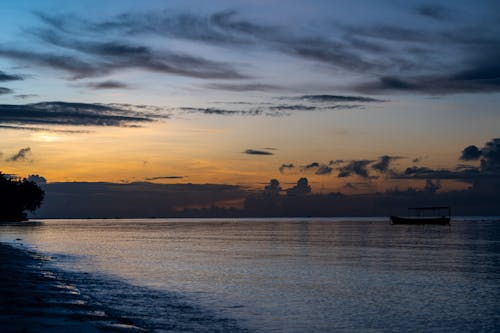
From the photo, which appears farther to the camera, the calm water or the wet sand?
the calm water

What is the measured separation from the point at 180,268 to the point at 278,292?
17.8 metres

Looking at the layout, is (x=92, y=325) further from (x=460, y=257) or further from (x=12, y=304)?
(x=460, y=257)

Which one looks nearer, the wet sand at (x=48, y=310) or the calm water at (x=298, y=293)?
the wet sand at (x=48, y=310)

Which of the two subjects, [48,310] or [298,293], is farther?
[298,293]

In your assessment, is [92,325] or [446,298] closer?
[92,325]

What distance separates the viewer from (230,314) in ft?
93.8

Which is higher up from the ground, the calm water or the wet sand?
the wet sand

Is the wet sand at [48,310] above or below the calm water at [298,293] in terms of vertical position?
above

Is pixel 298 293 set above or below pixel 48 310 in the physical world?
below

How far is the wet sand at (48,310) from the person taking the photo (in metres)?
20.9

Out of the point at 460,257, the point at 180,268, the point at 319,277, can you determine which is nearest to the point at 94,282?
the point at 180,268

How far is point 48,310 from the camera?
24391 millimetres

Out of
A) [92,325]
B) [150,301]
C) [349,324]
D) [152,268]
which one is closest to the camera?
[92,325]

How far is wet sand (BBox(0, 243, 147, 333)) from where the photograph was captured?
68.5 ft
